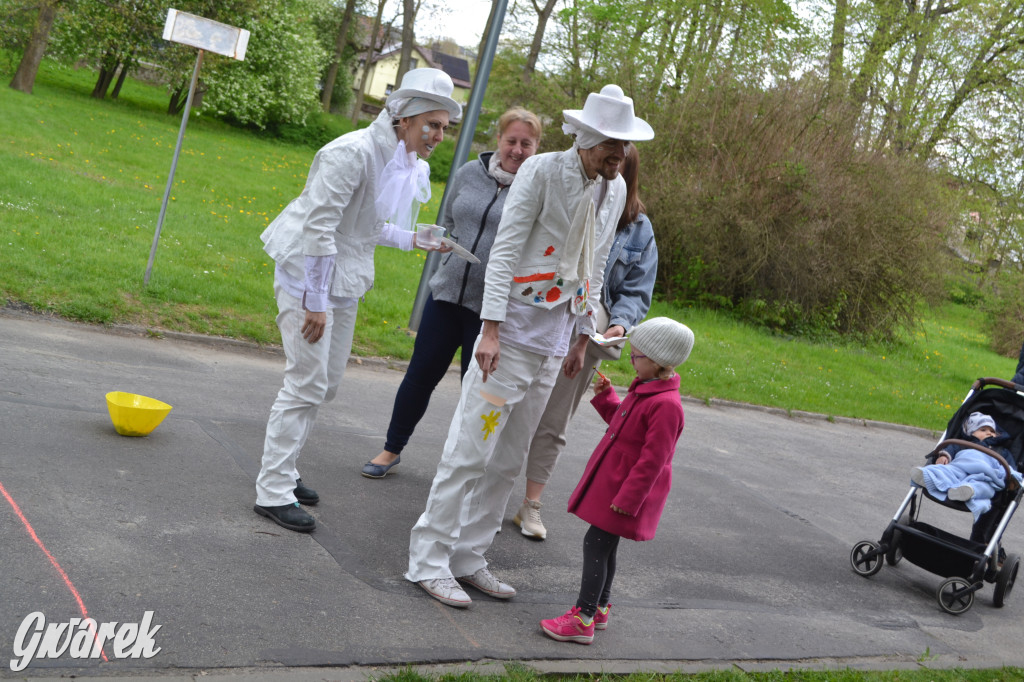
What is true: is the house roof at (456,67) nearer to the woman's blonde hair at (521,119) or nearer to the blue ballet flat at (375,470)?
the blue ballet flat at (375,470)

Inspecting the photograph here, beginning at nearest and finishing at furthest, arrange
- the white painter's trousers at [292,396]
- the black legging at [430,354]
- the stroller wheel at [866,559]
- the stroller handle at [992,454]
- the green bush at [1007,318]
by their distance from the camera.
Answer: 1. the white painter's trousers at [292,396]
2. the black legging at [430,354]
3. the stroller handle at [992,454]
4. the stroller wheel at [866,559]
5. the green bush at [1007,318]

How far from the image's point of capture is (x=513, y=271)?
412cm

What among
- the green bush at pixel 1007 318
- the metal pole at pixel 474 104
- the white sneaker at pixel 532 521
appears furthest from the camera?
the green bush at pixel 1007 318

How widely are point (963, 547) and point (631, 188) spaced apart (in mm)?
3485

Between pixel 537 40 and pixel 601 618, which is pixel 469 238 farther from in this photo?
pixel 537 40

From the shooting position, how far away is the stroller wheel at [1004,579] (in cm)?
624

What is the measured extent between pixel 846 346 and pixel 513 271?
54.5 ft

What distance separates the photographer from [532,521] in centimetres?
562

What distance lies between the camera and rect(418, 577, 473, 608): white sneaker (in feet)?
14.0

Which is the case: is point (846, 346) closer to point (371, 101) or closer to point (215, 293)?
point (215, 293)

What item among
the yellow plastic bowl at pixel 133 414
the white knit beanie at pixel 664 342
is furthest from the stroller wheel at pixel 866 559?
the yellow plastic bowl at pixel 133 414

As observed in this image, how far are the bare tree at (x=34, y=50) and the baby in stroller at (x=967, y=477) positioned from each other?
88.7ft

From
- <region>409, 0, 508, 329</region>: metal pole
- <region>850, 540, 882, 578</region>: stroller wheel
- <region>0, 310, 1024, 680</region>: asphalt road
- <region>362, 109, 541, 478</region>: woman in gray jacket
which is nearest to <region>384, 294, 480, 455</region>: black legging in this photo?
<region>362, 109, 541, 478</region>: woman in gray jacket

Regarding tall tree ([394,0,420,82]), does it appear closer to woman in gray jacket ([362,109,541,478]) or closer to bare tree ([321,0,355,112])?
bare tree ([321,0,355,112])
